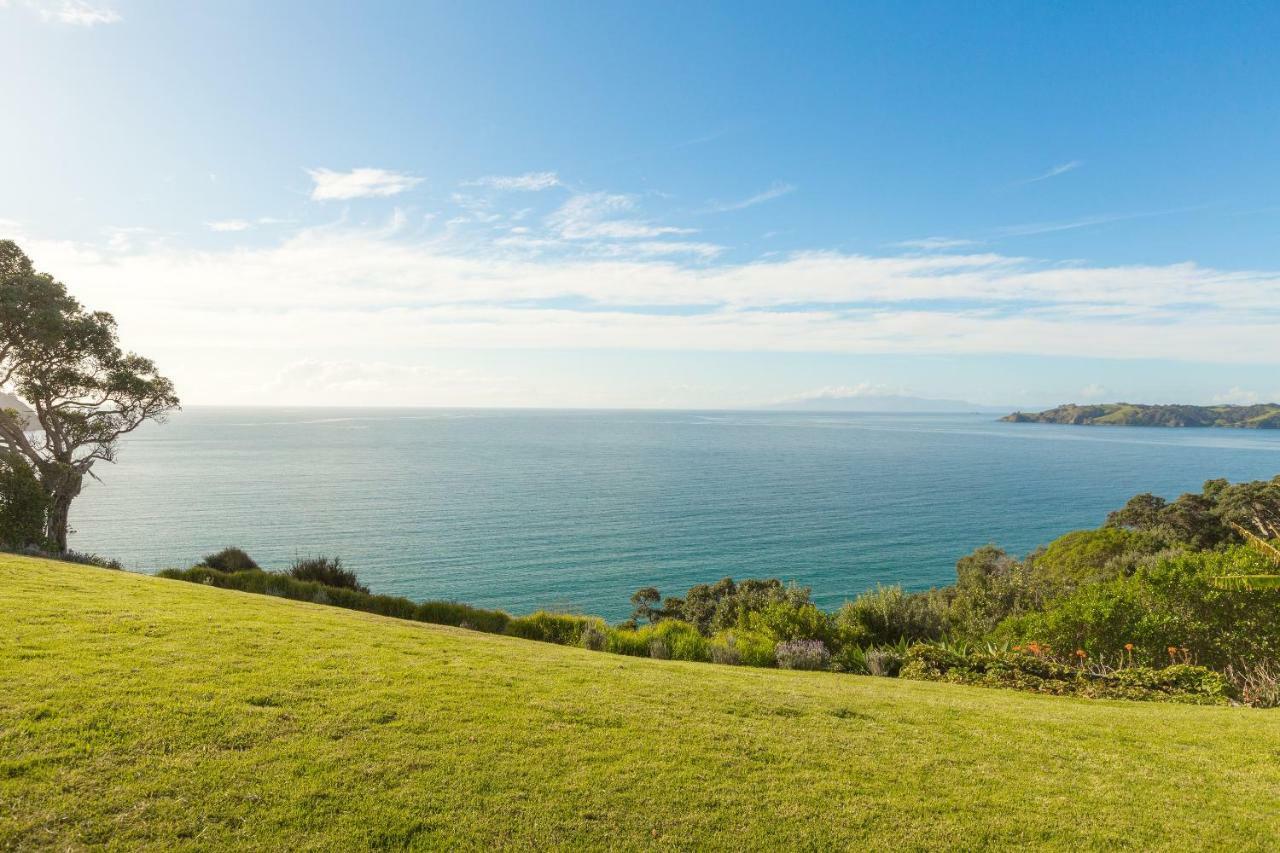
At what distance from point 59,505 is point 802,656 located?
27085mm

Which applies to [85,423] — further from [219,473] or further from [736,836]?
[219,473]

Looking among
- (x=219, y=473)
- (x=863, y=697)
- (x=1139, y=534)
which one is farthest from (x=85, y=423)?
(x=219, y=473)

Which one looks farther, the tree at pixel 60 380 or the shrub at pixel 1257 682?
the tree at pixel 60 380

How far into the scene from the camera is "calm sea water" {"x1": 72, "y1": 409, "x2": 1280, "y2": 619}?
4575cm

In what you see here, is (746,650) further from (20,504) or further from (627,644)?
(20,504)

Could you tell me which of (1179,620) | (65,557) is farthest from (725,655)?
(65,557)

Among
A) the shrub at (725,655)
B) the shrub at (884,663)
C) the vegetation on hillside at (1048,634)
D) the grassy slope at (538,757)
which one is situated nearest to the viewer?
the grassy slope at (538,757)

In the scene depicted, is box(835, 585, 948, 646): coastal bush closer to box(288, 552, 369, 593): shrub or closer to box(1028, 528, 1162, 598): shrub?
box(288, 552, 369, 593): shrub

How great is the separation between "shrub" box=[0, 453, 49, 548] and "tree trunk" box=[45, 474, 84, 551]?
50.0 inches

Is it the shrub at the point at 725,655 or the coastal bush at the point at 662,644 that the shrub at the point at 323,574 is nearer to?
the coastal bush at the point at 662,644

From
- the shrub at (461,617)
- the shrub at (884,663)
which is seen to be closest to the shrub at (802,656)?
the shrub at (884,663)

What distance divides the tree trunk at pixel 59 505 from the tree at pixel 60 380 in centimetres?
3

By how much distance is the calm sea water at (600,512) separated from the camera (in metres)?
45.8

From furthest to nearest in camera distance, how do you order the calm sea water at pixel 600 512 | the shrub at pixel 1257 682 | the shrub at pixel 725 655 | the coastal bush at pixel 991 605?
the calm sea water at pixel 600 512 → the coastal bush at pixel 991 605 → the shrub at pixel 725 655 → the shrub at pixel 1257 682
